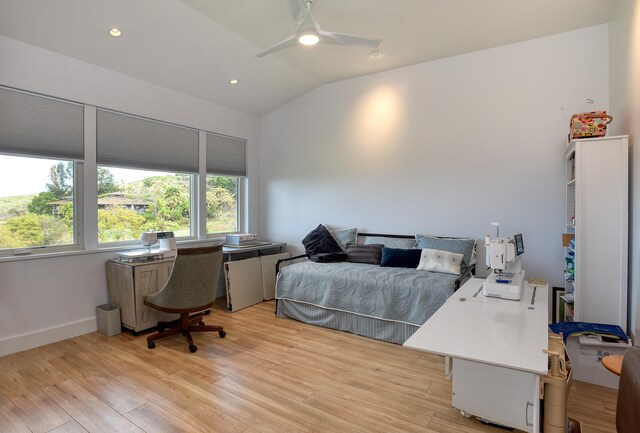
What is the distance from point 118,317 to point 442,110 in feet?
13.8

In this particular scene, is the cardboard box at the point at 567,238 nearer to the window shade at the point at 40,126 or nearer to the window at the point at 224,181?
the window at the point at 224,181

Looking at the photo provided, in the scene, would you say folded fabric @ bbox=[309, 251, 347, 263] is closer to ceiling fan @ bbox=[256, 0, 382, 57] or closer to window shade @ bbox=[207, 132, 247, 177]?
window shade @ bbox=[207, 132, 247, 177]

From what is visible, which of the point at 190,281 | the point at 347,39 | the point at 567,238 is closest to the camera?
the point at 347,39

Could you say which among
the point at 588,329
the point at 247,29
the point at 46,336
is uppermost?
the point at 247,29

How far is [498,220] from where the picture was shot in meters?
3.71

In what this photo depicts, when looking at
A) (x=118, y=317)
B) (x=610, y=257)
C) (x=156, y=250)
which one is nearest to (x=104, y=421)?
(x=118, y=317)

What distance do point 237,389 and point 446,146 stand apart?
3.33 meters

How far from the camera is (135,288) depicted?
3.34 meters

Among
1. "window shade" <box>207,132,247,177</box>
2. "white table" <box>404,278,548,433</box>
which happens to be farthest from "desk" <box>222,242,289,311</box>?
"white table" <box>404,278,548,433</box>

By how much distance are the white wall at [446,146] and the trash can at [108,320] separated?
251 centimetres

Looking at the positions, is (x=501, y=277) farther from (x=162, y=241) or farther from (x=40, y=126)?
(x=40, y=126)

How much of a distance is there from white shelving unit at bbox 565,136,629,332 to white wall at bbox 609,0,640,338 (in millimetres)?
67

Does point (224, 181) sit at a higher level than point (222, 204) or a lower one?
higher

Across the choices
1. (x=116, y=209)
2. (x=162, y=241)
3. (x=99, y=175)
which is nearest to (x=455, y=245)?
(x=162, y=241)
